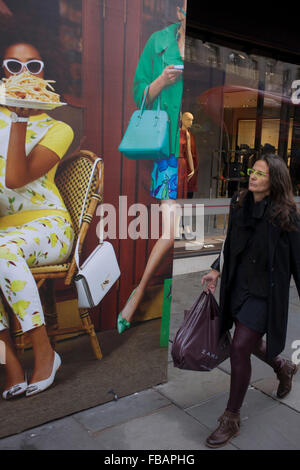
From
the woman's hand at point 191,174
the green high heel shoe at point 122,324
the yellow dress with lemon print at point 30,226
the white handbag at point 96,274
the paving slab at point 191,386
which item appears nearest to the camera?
the yellow dress with lemon print at point 30,226

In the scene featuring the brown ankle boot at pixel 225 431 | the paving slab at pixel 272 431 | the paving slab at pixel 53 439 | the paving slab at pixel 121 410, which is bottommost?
A: the paving slab at pixel 272 431

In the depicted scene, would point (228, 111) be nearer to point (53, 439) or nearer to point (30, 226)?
point (30, 226)

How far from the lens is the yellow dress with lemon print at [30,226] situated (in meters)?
2.69

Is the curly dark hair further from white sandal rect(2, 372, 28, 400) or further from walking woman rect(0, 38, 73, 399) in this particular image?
white sandal rect(2, 372, 28, 400)

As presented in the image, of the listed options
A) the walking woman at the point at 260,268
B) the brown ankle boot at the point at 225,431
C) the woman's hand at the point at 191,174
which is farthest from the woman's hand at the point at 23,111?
the woman's hand at the point at 191,174

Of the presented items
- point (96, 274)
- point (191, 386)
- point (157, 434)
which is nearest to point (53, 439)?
point (157, 434)

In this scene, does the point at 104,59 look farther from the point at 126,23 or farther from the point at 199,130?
the point at 199,130

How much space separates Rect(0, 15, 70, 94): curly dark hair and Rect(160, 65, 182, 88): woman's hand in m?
0.77

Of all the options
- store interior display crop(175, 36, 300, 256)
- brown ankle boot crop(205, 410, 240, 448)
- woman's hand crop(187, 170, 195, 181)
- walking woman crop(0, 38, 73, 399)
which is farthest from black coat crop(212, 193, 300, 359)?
woman's hand crop(187, 170, 195, 181)

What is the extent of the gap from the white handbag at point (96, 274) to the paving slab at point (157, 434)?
86cm

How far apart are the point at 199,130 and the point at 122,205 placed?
18.8ft

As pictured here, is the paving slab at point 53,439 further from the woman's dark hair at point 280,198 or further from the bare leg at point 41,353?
the woman's dark hair at point 280,198

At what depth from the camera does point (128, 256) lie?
3328mm

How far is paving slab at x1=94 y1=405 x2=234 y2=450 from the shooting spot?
2.86 meters
